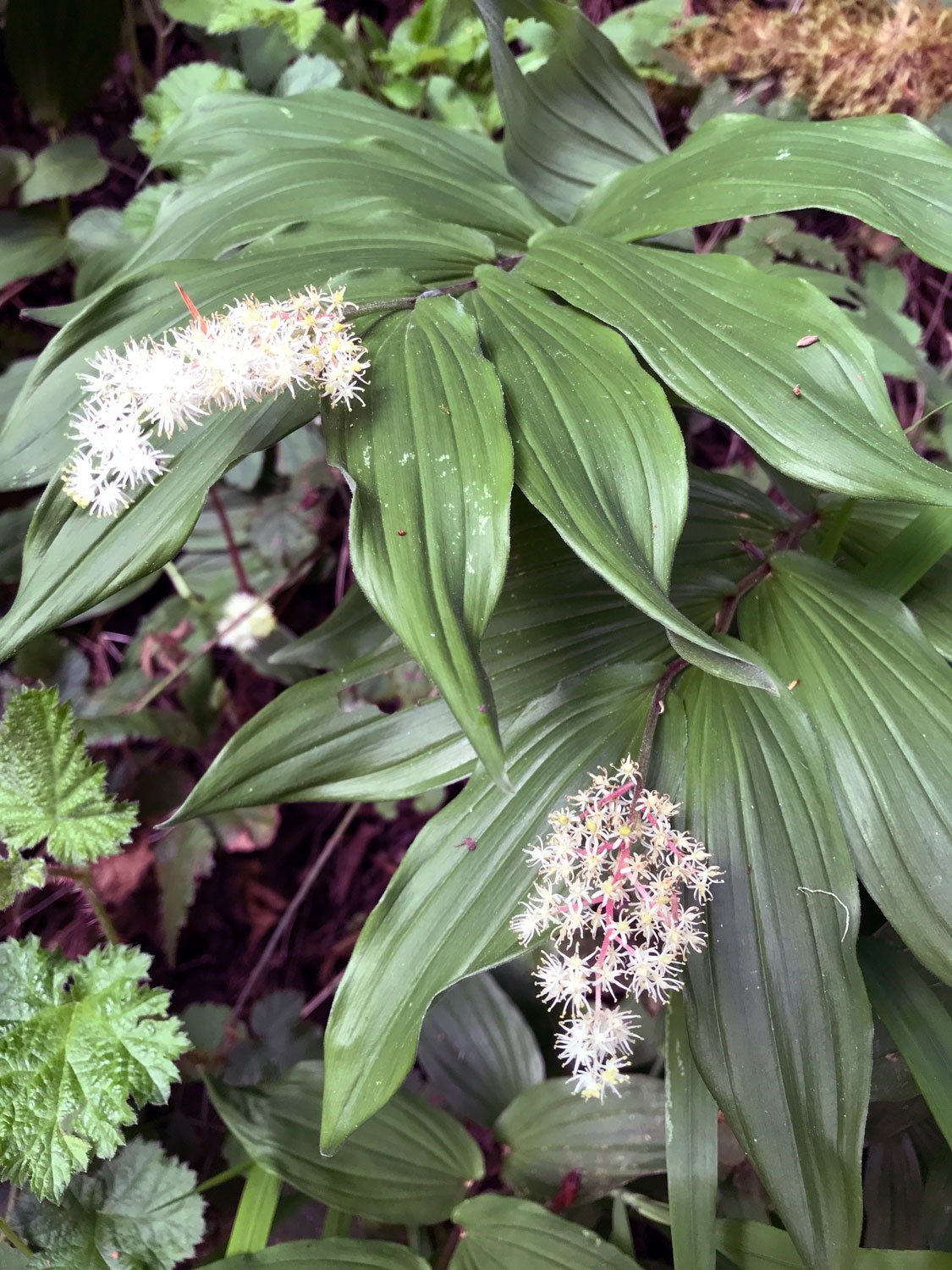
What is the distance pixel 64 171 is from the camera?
4.31ft

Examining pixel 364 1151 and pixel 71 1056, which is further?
pixel 364 1151

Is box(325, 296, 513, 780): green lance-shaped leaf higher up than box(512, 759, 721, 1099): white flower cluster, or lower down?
higher up

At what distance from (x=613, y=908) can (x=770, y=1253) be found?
44 cm

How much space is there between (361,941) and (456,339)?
1.81 ft

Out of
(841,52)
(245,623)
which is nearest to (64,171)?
(245,623)

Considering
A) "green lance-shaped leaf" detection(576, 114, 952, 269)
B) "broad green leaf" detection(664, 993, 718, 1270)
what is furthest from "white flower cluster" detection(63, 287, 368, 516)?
"broad green leaf" detection(664, 993, 718, 1270)

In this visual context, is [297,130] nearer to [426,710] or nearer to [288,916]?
[426,710]

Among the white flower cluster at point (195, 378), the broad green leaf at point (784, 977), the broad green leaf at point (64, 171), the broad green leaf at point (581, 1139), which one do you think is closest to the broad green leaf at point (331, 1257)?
the broad green leaf at point (581, 1139)

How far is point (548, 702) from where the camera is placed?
0.77 m

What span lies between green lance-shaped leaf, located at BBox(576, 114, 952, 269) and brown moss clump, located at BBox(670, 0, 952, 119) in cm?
60

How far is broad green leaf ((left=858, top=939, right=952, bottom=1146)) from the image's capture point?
0.69 meters

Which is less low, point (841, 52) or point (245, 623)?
point (841, 52)

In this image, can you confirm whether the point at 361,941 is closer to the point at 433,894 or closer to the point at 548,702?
the point at 433,894

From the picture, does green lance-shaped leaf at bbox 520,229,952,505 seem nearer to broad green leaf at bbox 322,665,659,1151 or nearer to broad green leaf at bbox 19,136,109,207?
broad green leaf at bbox 322,665,659,1151
